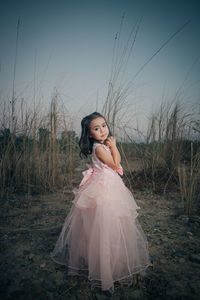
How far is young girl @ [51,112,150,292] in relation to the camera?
1283mm

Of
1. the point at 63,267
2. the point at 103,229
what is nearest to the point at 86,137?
the point at 103,229

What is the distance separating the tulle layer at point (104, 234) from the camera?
1.27 metres

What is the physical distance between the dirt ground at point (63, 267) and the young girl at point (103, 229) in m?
0.09

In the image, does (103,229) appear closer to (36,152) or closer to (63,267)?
(63,267)

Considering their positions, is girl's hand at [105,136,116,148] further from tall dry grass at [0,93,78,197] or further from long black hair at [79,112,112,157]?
tall dry grass at [0,93,78,197]

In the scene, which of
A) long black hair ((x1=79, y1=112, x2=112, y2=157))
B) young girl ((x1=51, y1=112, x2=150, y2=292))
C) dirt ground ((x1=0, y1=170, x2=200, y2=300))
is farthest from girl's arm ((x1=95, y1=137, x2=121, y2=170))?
dirt ground ((x1=0, y1=170, x2=200, y2=300))

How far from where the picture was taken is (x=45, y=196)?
3.00 meters

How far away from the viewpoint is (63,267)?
1.49 meters

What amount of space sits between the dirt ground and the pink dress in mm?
81

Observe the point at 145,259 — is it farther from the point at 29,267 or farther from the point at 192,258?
the point at 29,267

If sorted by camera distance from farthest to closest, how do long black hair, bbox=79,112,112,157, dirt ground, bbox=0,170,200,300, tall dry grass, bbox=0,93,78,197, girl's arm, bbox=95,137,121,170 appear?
1. tall dry grass, bbox=0,93,78,197
2. long black hair, bbox=79,112,112,157
3. girl's arm, bbox=95,137,121,170
4. dirt ground, bbox=0,170,200,300

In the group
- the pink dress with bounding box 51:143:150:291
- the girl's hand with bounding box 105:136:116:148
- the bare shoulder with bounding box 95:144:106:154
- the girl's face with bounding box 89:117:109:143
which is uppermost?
the girl's face with bounding box 89:117:109:143

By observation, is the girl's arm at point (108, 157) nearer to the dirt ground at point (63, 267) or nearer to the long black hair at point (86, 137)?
the long black hair at point (86, 137)

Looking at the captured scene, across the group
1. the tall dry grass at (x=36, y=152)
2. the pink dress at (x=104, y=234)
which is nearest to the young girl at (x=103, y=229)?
the pink dress at (x=104, y=234)
